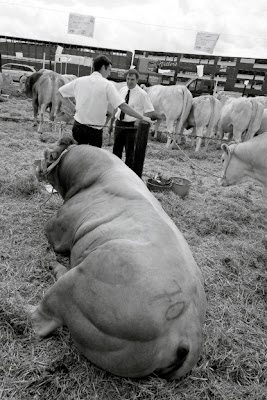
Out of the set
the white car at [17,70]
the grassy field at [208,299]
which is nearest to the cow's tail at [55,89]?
the grassy field at [208,299]

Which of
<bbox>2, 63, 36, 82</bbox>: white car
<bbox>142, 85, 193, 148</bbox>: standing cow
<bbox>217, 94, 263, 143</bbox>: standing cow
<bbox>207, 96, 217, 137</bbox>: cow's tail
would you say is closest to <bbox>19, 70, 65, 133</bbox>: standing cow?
<bbox>142, 85, 193, 148</bbox>: standing cow

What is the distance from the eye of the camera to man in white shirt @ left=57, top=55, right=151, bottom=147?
3949 millimetres

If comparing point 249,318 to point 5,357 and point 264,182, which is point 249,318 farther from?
point 264,182

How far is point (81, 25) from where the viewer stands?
543 inches

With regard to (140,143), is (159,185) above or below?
below

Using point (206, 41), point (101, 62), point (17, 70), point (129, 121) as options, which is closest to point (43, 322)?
point (101, 62)

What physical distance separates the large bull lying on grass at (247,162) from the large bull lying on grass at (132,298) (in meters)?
2.87

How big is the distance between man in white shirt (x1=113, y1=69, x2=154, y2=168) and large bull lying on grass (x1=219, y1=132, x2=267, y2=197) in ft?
4.86

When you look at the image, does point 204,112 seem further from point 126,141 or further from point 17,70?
point 17,70

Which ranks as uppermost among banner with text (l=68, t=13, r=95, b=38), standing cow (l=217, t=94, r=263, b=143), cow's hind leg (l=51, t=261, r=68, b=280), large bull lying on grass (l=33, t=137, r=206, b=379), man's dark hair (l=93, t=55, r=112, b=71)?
banner with text (l=68, t=13, r=95, b=38)

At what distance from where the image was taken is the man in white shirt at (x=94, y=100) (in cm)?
395

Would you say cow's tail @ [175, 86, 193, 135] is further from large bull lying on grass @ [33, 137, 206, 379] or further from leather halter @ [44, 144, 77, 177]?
large bull lying on grass @ [33, 137, 206, 379]

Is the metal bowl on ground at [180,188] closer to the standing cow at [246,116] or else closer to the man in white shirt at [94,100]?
the man in white shirt at [94,100]

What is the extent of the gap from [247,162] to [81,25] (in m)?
11.9
